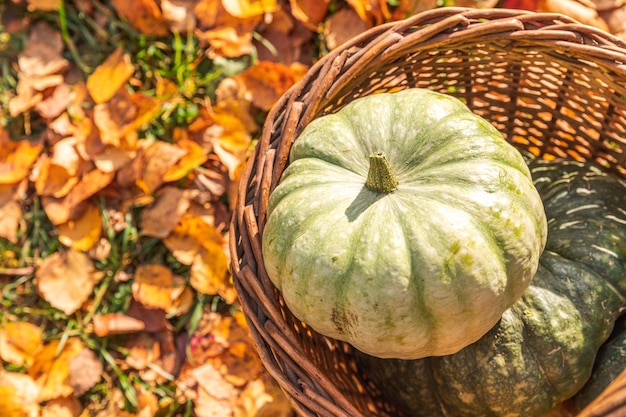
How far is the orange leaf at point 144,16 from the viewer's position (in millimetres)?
2678

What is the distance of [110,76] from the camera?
265 cm

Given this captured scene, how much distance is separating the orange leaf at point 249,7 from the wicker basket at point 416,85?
0.76 m

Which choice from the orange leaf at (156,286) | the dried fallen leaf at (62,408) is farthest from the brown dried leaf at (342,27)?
the dried fallen leaf at (62,408)

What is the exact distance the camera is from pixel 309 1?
8.66ft

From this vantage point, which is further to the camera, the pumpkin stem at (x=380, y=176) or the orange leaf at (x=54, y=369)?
the orange leaf at (x=54, y=369)

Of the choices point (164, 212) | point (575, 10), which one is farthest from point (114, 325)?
point (575, 10)

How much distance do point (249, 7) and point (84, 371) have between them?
57.5 inches

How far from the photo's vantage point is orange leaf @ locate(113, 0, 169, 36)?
2.68 meters

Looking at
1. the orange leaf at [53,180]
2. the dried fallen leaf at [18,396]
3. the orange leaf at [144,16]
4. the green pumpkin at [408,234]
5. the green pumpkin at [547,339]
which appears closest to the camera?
the green pumpkin at [408,234]

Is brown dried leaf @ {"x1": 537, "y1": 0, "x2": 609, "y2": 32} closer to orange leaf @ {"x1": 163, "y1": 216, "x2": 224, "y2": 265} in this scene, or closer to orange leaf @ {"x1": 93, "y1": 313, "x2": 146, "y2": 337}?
orange leaf @ {"x1": 163, "y1": 216, "x2": 224, "y2": 265}

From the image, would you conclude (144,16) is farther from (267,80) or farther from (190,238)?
(190,238)

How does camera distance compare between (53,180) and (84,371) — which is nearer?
(84,371)

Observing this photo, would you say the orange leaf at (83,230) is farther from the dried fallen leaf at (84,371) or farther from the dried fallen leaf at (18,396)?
the dried fallen leaf at (18,396)

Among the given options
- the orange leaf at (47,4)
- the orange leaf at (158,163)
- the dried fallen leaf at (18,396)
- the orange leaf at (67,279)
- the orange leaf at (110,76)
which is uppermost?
the orange leaf at (47,4)
